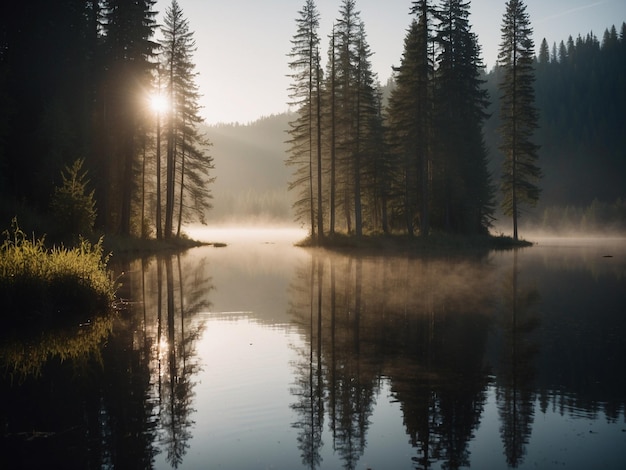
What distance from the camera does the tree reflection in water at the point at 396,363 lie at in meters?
6.30

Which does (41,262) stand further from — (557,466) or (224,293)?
(557,466)

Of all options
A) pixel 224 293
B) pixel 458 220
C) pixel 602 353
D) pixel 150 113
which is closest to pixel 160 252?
pixel 150 113

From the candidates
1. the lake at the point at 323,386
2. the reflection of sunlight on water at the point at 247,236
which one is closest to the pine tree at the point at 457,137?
the reflection of sunlight on water at the point at 247,236

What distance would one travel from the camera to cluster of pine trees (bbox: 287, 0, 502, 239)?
45.2m

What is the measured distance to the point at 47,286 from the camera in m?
13.2

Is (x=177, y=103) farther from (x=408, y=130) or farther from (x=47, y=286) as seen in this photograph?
(x=47, y=286)

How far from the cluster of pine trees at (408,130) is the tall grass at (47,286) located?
30291mm

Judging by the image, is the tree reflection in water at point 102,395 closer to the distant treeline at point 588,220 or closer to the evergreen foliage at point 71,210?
the evergreen foliage at point 71,210

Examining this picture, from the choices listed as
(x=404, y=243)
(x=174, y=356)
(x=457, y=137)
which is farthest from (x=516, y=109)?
(x=174, y=356)

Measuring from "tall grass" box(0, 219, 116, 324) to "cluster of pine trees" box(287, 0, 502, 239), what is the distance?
30291 millimetres

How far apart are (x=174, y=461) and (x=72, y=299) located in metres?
9.42

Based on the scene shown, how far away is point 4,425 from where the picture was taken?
643cm

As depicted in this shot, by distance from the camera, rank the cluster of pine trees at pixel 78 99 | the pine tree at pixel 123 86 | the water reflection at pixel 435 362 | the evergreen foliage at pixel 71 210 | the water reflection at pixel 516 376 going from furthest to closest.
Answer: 1. the pine tree at pixel 123 86
2. the cluster of pine trees at pixel 78 99
3. the evergreen foliage at pixel 71 210
4. the water reflection at pixel 435 362
5. the water reflection at pixel 516 376

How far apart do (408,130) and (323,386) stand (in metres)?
42.6
